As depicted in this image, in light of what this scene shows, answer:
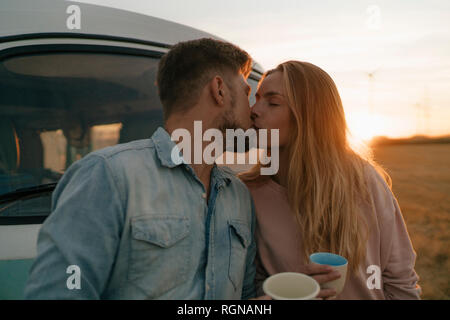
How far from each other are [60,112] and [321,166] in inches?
55.0

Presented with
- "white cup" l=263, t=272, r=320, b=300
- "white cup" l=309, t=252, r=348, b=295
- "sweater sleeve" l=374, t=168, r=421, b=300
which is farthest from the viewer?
"sweater sleeve" l=374, t=168, r=421, b=300

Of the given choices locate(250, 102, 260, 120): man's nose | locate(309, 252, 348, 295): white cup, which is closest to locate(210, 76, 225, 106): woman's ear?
locate(250, 102, 260, 120): man's nose

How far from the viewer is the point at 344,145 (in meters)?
1.91

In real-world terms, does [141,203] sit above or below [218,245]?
above

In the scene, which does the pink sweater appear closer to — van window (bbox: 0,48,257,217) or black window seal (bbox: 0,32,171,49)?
van window (bbox: 0,48,257,217)

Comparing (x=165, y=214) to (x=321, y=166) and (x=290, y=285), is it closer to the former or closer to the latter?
(x=290, y=285)

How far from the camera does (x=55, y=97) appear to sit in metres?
1.60

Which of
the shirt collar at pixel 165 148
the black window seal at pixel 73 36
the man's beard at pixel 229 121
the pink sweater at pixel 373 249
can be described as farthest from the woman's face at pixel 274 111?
the black window seal at pixel 73 36

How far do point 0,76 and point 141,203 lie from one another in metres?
0.92

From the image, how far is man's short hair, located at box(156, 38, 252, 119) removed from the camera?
1663mm

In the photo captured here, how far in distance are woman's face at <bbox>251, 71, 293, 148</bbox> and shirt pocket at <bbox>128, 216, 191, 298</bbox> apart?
2.54 ft

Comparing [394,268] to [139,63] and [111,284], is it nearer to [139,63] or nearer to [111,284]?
[111,284]

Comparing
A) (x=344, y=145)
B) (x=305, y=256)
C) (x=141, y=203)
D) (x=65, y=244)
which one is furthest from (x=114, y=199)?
(x=344, y=145)

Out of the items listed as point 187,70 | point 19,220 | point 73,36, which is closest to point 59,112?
point 73,36
